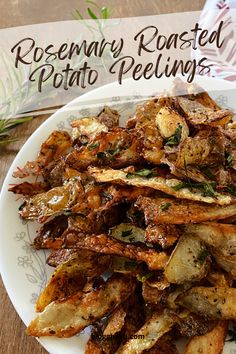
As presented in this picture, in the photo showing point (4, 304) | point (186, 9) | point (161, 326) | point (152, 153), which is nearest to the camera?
point (161, 326)

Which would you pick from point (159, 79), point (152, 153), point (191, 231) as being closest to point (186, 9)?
point (159, 79)

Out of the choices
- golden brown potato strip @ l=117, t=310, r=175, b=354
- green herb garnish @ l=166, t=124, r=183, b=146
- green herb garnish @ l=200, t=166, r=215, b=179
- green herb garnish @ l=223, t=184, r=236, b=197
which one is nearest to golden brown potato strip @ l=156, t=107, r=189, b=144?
green herb garnish @ l=166, t=124, r=183, b=146

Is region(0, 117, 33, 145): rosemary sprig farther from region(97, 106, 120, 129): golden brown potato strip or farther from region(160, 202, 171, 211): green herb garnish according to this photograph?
region(160, 202, 171, 211): green herb garnish

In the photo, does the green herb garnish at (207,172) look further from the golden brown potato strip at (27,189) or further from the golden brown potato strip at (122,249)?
the golden brown potato strip at (27,189)

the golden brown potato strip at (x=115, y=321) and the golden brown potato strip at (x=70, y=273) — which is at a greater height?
the golden brown potato strip at (x=70, y=273)

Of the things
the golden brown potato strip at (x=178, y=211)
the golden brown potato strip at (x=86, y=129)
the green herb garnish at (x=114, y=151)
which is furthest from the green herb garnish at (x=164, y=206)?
the golden brown potato strip at (x=86, y=129)

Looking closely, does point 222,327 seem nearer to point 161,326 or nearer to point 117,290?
point 161,326
